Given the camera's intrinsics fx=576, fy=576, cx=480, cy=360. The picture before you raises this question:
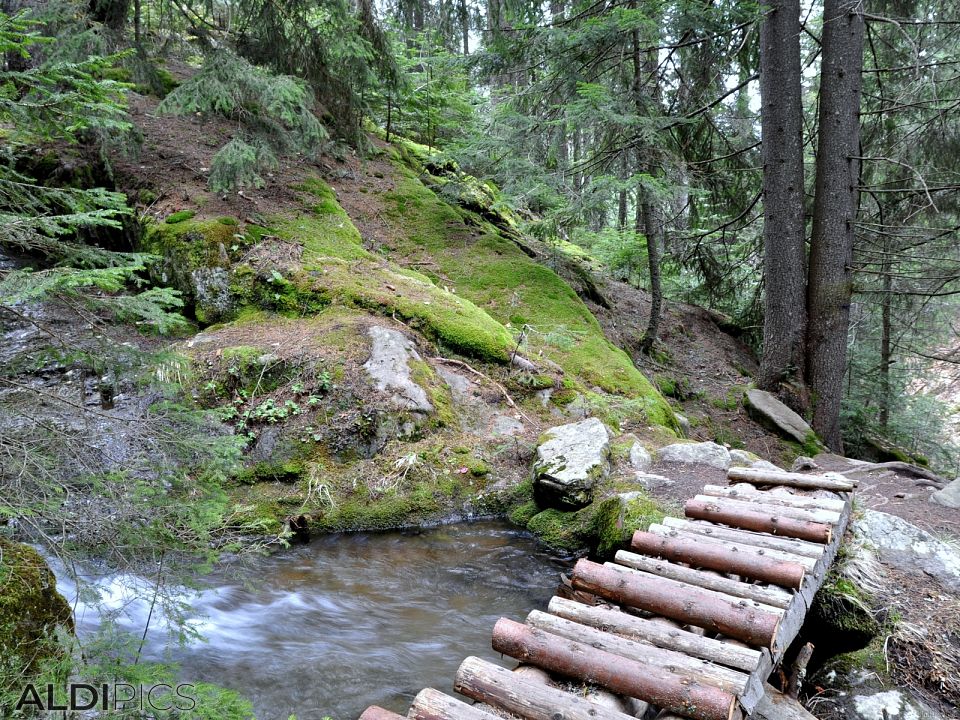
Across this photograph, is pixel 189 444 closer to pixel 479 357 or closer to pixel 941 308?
pixel 479 357

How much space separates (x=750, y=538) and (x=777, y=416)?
569cm

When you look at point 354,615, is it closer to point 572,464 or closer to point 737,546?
point 572,464

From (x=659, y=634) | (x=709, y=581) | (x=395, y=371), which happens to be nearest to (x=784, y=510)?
(x=709, y=581)

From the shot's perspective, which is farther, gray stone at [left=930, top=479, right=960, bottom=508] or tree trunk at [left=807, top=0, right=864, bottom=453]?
tree trunk at [left=807, top=0, right=864, bottom=453]

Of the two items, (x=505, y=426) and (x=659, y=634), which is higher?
(x=505, y=426)

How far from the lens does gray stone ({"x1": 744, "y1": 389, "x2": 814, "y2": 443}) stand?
884 cm

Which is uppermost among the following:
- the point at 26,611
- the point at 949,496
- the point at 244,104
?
the point at 244,104

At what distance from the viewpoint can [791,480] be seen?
16.7 ft

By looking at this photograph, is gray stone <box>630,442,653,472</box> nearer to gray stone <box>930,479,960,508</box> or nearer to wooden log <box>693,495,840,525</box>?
wooden log <box>693,495,840,525</box>

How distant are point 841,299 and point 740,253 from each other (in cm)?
348

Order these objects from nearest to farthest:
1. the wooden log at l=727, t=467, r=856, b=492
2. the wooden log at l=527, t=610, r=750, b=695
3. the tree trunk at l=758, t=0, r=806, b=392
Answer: the wooden log at l=527, t=610, r=750, b=695 → the wooden log at l=727, t=467, r=856, b=492 → the tree trunk at l=758, t=0, r=806, b=392

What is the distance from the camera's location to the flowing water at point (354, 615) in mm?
3713

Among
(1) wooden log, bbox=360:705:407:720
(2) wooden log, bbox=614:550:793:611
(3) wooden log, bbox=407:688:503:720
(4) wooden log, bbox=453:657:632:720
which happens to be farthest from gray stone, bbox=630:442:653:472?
(1) wooden log, bbox=360:705:407:720

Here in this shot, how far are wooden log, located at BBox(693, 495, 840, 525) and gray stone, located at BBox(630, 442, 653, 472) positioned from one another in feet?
3.92
